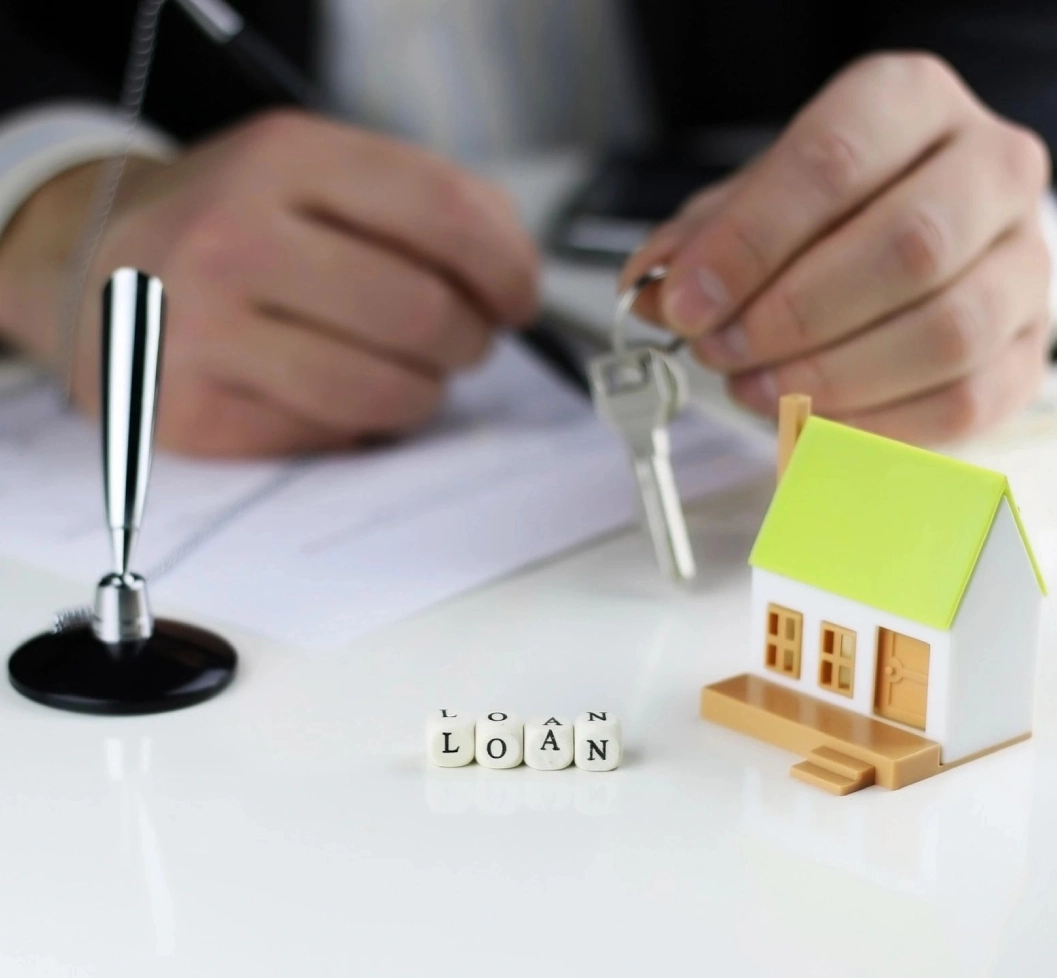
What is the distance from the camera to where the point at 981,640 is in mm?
510

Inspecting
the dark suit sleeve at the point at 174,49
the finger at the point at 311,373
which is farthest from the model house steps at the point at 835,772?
the dark suit sleeve at the point at 174,49

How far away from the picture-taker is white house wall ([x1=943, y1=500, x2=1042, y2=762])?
0.50 meters

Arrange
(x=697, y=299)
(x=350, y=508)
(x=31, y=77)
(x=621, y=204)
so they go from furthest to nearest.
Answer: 1. (x=621, y=204)
2. (x=31, y=77)
3. (x=350, y=508)
4. (x=697, y=299)

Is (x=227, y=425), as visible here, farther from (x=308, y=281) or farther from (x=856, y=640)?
(x=856, y=640)

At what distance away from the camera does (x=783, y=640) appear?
0.56 metres

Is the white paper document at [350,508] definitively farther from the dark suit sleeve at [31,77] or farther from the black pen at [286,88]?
the dark suit sleeve at [31,77]

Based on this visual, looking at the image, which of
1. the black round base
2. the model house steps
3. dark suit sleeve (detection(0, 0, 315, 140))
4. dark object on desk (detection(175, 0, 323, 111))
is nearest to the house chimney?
the model house steps

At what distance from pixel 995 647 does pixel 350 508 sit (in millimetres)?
410

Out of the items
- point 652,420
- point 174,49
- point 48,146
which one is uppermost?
point 174,49

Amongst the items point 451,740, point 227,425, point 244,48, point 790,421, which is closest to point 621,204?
point 244,48

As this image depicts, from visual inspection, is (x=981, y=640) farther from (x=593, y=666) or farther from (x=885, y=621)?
(x=593, y=666)

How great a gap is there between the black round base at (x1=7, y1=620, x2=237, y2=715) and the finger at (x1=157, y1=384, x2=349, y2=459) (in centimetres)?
29

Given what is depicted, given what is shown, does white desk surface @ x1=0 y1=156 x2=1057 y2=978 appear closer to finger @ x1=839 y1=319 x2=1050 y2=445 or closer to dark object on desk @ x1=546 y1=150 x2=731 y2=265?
finger @ x1=839 y1=319 x2=1050 y2=445

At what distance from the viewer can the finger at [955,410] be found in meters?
0.77
